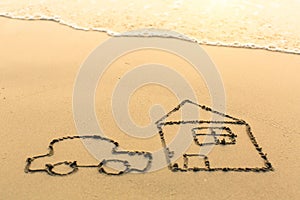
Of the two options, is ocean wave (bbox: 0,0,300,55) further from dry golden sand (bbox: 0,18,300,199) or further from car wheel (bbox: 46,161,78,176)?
car wheel (bbox: 46,161,78,176)

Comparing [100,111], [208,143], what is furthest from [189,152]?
[100,111]

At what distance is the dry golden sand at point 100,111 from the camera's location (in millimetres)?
3572

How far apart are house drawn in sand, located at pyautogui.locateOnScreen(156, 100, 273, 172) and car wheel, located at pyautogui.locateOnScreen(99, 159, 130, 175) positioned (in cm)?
41

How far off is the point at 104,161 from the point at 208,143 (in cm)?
105

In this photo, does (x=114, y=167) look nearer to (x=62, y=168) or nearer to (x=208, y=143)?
(x=62, y=168)

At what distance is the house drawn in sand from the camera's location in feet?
12.8

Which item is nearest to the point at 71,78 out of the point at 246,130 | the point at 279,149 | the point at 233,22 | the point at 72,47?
the point at 72,47

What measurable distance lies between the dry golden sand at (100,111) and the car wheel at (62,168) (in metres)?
0.07

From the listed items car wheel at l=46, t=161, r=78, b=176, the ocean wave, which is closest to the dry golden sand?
car wheel at l=46, t=161, r=78, b=176

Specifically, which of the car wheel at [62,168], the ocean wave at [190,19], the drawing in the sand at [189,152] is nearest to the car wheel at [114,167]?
the drawing in the sand at [189,152]

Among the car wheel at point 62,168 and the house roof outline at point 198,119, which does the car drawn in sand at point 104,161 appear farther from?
the house roof outline at point 198,119

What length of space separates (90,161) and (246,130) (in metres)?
1.65

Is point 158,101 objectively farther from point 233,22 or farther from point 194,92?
point 233,22

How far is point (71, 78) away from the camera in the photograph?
518 cm
